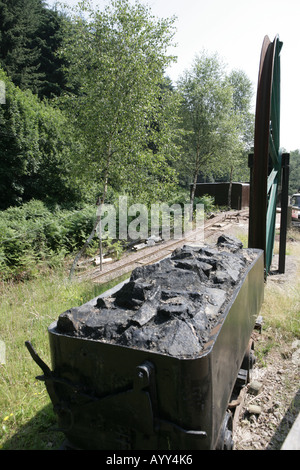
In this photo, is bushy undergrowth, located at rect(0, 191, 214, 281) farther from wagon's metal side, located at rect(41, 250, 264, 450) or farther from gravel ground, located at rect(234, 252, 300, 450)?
wagon's metal side, located at rect(41, 250, 264, 450)

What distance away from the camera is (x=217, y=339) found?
65.1 inches

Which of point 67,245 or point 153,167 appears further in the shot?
point 67,245

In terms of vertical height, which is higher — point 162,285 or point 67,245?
point 162,285

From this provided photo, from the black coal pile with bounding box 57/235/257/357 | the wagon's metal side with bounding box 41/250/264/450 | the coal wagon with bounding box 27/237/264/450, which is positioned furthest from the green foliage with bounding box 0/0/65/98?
the wagon's metal side with bounding box 41/250/264/450

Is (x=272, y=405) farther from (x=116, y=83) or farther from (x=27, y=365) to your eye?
(x=116, y=83)

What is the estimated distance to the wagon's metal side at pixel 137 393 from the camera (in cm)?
150

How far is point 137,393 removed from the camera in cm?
156

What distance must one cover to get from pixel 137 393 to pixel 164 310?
51 centimetres

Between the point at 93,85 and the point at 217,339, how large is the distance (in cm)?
704

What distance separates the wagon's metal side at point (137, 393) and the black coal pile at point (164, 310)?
84 millimetres

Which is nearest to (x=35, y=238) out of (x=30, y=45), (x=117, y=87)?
(x=117, y=87)

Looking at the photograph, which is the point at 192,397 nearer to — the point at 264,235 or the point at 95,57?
the point at 264,235

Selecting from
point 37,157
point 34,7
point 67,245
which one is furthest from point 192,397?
point 34,7

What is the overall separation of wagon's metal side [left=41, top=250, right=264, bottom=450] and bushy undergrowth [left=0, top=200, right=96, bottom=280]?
5.64 metres
